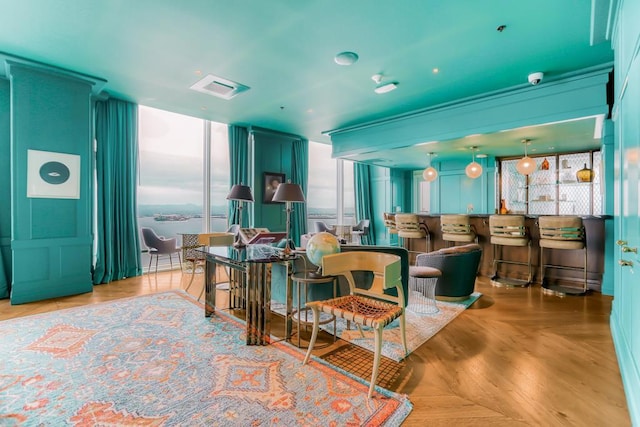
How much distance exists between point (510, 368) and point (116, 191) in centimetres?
597

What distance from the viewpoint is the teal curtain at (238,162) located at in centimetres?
671

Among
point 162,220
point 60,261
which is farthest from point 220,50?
point 162,220

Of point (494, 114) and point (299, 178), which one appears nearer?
point (494, 114)

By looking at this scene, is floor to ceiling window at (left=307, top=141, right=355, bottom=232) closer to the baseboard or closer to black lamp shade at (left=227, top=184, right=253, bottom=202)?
black lamp shade at (left=227, top=184, right=253, bottom=202)

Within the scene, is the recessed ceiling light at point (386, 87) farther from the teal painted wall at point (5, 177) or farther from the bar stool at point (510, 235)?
the teal painted wall at point (5, 177)

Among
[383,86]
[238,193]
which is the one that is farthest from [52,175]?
[383,86]

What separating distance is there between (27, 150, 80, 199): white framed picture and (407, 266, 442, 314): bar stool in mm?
4800

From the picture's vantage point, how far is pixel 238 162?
6805mm

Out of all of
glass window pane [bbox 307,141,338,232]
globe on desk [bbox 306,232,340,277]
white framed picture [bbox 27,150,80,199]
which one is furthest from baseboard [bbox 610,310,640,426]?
glass window pane [bbox 307,141,338,232]

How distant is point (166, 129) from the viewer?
6184 mm

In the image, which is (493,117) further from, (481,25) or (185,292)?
(185,292)

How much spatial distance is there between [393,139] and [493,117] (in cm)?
179

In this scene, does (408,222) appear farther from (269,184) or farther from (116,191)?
(116,191)

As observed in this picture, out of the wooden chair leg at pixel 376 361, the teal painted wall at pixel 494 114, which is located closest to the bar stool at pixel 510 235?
the teal painted wall at pixel 494 114
